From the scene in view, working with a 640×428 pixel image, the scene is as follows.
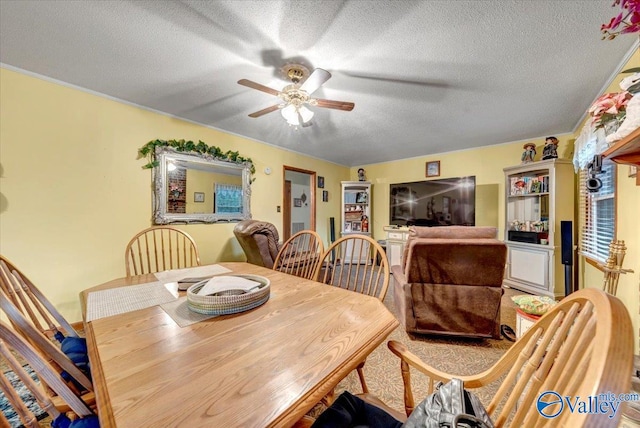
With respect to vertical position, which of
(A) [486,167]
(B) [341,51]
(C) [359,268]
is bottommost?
(C) [359,268]

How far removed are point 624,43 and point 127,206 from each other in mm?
4346

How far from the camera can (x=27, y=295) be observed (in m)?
1.00

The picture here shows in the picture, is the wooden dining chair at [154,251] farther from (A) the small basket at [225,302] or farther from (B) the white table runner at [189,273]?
(A) the small basket at [225,302]

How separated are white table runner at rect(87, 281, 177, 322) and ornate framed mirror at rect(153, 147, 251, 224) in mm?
1749

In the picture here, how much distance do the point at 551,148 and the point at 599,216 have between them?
125 centimetres

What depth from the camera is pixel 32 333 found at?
0.65 m

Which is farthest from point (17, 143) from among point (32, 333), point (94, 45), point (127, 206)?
point (32, 333)

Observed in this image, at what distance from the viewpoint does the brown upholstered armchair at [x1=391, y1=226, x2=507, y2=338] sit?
1.81m

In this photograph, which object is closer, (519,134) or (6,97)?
(6,97)

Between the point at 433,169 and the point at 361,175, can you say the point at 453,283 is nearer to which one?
the point at 433,169

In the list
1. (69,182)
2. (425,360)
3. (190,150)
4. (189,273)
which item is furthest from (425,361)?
(69,182)

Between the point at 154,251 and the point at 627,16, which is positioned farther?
the point at 154,251

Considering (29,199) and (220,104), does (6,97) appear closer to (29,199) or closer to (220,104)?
(29,199)

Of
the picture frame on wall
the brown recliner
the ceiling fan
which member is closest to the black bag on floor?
the ceiling fan
